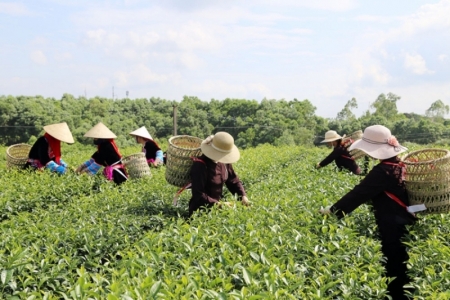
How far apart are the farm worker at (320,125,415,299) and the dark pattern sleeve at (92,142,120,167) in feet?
13.8

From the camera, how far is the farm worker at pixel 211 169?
14.9 ft

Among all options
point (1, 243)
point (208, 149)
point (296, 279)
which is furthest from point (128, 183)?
point (296, 279)

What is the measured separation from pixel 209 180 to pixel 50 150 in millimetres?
3601

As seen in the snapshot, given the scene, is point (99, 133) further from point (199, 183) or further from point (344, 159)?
point (344, 159)

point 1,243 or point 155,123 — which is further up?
point 1,243

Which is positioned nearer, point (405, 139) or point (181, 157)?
point (181, 157)

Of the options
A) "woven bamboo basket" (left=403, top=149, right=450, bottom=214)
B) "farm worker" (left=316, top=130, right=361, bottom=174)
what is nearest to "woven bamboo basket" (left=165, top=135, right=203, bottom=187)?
"woven bamboo basket" (left=403, top=149, right=450, bottom=214)

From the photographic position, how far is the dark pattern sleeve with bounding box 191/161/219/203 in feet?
14.9

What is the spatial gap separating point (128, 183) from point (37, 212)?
1.99 metres

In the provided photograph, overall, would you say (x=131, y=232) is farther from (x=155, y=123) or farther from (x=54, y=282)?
(x=155, y=123)

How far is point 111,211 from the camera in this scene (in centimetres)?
497

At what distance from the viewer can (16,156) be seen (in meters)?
8.30

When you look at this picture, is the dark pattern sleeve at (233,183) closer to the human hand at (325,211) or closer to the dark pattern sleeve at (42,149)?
the human hand at (325,211)

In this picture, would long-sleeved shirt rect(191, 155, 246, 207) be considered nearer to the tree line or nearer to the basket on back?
the basket on back
